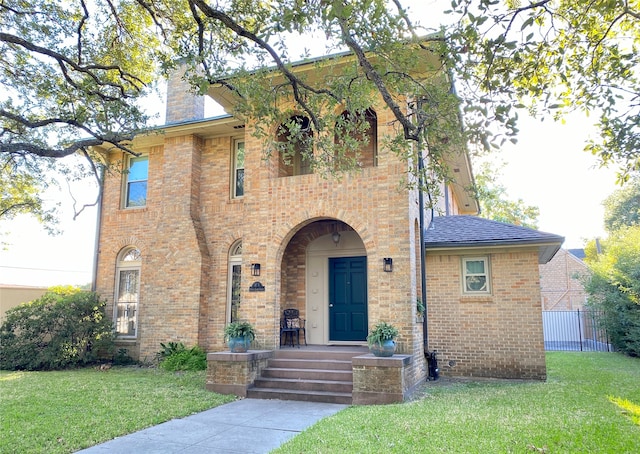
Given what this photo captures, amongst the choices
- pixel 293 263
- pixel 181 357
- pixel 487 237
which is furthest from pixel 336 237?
pixel 181 357

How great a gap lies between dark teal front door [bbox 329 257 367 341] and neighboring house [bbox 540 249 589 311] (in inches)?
980

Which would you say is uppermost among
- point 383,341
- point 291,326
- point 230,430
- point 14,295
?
point 14,295

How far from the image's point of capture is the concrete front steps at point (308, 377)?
830 cm

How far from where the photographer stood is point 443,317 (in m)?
10.8

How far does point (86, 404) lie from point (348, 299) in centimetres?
605

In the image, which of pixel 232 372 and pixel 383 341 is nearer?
pixel 383 341

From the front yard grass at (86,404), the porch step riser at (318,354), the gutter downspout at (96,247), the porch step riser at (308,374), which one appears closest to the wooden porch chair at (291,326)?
the porch step riser at (318,354)

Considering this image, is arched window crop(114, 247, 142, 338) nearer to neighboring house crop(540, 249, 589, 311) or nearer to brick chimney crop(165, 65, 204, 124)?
brick chimney crop(165, 65, 204, 124)

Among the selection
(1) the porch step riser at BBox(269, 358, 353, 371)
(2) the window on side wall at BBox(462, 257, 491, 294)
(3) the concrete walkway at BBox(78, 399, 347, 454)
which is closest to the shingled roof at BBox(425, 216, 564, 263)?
(2) the window on side wall at BBox(462, 257, 491, 294)

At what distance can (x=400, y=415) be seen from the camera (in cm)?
650

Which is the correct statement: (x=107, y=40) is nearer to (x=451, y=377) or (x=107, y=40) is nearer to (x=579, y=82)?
(x=579, y=82)

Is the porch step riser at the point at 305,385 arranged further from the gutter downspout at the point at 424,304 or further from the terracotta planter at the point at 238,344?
the gutter downspout at the point at 424,304

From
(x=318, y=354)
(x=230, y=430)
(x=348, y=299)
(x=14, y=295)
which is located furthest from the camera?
(x=14, y=295)

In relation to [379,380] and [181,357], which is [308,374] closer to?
[379,380]
